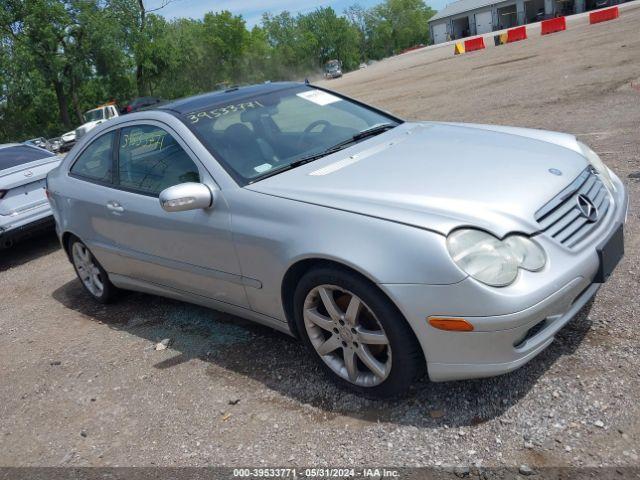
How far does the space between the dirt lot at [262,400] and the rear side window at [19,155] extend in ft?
9.85

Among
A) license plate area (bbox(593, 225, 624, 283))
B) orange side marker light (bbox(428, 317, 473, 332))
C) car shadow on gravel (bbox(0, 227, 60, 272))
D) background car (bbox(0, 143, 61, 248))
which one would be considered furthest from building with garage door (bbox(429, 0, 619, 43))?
orange side marker light (bbox(428, 317, 473, 332))

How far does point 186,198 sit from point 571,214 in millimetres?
2001

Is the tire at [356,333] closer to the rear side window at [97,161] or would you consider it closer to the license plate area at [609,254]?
the license plate area at [609,254]

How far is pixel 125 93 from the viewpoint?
4769 cm

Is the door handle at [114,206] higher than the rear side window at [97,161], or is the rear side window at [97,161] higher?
the rear side window at [97,161]

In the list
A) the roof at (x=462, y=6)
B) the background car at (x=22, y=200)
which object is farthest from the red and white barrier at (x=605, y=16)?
the roof at (x=462, y=6)

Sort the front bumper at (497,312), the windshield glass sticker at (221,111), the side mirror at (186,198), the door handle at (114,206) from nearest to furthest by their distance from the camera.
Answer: the front bumper at (497,312), the side mirror at (186,198), the windshield glass sticker at (221,111), the door handle at (114,206)

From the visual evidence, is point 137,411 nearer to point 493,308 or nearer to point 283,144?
point 283,144

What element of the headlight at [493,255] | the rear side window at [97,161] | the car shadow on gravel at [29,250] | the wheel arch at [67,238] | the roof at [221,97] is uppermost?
the roof at [221,97]

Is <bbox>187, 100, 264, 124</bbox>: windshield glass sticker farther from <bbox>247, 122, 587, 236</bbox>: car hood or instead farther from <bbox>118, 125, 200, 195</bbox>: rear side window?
<bbox>247, 122, 587, 236</bbox>: car hood

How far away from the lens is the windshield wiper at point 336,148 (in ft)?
11.5

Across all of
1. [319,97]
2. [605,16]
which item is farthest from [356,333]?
[605,16]

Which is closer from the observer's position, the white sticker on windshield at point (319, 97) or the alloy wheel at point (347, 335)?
the alloy wheel at point (347, 335)

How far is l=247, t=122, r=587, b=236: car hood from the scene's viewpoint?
2717mm
